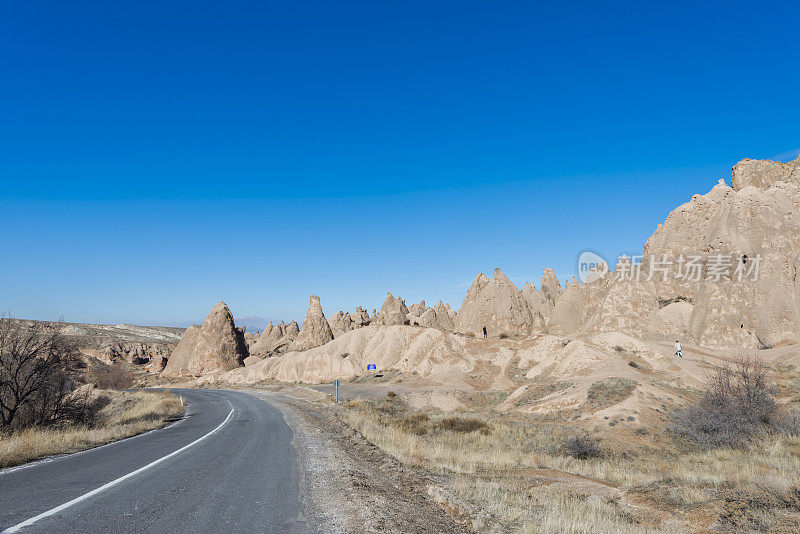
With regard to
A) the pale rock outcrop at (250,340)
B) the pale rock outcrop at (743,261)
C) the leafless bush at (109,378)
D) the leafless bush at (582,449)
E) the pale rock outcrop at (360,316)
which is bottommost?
the leafless bush at (109,378)

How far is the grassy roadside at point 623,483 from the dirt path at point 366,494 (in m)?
0.82

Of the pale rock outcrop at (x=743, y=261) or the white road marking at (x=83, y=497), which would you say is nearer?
the white road marking at (x=83, y=497)

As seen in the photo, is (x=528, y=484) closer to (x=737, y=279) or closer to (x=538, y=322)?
(x=737, y=279)

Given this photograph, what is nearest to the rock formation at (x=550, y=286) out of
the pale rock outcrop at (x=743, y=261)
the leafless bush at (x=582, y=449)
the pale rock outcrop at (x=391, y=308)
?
the pale rock outcrop at (x=391, y=308)

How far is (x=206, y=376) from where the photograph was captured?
75.8 metres

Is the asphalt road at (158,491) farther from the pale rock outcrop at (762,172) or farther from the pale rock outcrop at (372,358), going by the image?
the pale rock outcrop at (762,172)

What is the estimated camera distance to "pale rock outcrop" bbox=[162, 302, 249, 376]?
81.1m

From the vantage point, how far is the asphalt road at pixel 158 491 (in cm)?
609

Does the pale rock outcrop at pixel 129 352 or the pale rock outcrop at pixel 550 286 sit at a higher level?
the pale rock outcrop at pixel 550 286

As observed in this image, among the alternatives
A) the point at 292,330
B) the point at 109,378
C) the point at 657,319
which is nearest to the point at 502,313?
the point at 657,319

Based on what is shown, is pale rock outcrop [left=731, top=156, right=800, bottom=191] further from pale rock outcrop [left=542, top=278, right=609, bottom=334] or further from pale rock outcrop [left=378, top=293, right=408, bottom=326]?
pale rock outcrop [left=378, top=293, right=408, bottom=326]

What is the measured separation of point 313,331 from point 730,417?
7560cm

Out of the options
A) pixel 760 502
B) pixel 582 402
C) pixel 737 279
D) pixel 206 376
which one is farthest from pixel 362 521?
pixel 206 376

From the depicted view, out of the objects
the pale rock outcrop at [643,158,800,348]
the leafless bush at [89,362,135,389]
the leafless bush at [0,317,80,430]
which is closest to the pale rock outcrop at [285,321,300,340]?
the leafless bush at [89,362,135,389]
